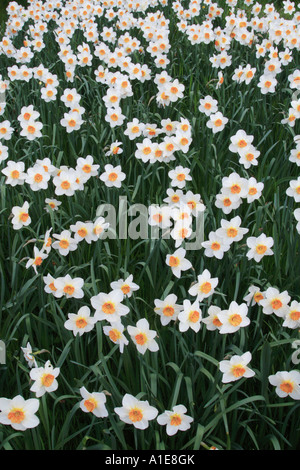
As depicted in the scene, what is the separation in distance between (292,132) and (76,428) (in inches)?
84.7

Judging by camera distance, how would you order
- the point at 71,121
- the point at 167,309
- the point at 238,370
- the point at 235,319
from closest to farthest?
the point at 238,370 < the point at 235,319 < the point at 167,309 < the point at 71,121

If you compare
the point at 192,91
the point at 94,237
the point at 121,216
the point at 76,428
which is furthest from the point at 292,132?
the point at 76,428

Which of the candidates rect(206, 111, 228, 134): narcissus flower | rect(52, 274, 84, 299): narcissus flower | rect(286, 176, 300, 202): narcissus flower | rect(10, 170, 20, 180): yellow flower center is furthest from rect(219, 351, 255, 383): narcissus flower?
rect(206, 111, 228, 134): narcissus flower

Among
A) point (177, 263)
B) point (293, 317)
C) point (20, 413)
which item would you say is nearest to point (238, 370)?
point (293, 317)

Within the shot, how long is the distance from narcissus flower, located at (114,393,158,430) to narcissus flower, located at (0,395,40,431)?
0.25m

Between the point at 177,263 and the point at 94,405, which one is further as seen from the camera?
the point at 177,263

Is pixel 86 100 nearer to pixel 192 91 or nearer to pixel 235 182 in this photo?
pixel 192 91

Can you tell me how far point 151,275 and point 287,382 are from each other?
2.63 feet

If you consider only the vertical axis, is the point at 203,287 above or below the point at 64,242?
below

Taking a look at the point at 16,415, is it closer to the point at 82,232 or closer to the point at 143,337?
the point at 143,337

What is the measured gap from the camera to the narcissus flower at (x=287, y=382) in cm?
151

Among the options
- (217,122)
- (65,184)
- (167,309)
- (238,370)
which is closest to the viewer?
(238,370)

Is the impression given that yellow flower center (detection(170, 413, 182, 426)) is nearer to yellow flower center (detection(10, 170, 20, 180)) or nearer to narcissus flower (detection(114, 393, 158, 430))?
narcissus flower (detection(114, 393, 158, 430))

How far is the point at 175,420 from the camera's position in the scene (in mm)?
1504
